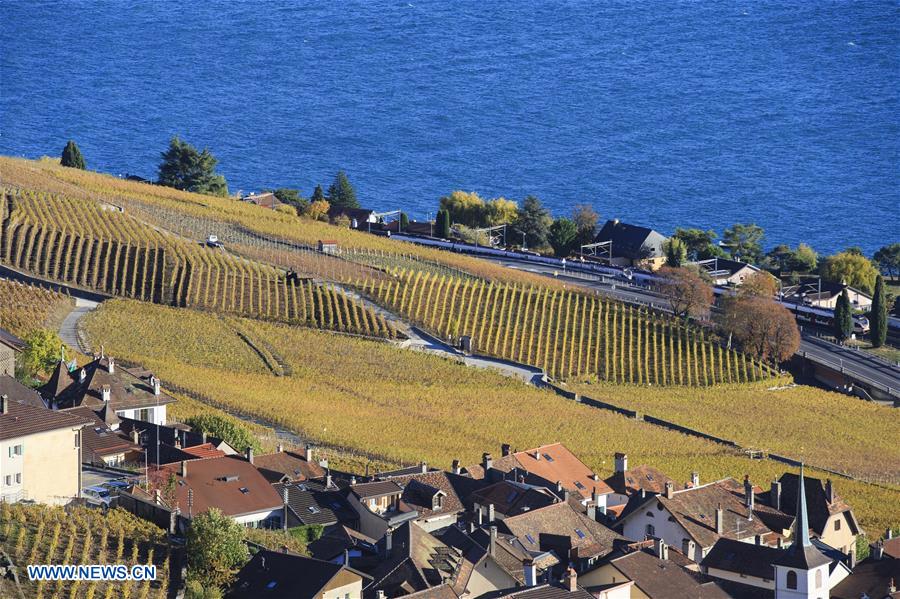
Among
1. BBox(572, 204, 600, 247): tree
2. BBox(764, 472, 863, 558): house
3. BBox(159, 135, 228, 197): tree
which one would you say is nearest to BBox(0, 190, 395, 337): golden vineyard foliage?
BBox(159, 135, 228, 197): tree

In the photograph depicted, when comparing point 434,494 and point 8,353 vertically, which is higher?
point 8,353

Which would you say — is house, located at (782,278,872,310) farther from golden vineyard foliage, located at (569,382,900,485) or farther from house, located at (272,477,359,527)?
house, located at (272,477,359,527)

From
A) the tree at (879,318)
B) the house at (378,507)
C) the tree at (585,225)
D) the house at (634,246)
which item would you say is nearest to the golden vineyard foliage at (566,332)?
the tree at (879,318)

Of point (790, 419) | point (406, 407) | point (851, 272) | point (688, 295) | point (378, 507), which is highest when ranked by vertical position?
point (851, 272)

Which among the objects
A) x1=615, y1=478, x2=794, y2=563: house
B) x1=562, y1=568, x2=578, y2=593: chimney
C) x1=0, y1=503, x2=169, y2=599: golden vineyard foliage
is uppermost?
x1=0, y1=503, x2=169, y2=599: golden vineyard foliage

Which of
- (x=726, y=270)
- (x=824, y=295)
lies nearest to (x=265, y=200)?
(x=726, y=270)

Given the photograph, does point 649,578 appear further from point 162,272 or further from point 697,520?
point 162,272

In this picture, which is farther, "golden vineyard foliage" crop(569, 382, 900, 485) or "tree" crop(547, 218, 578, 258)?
"tree" crop(547, 218, 578, 258)

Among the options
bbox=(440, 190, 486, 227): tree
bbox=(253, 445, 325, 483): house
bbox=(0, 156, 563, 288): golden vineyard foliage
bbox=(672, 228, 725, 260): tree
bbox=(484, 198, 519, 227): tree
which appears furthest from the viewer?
bbox=(440, 190, 486, 227): tree
